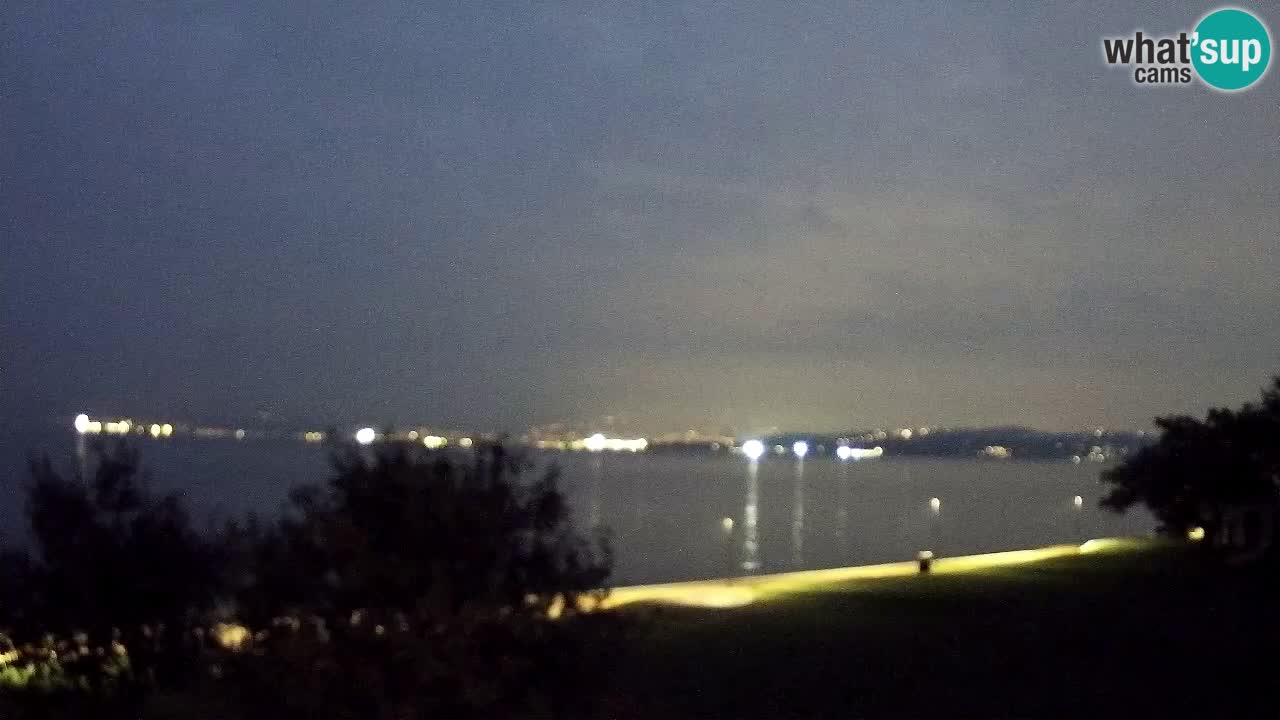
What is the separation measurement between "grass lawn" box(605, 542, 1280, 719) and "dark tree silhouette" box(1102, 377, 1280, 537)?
7.09m

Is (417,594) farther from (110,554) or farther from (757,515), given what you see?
(757,515)

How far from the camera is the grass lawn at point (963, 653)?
32.0 feet

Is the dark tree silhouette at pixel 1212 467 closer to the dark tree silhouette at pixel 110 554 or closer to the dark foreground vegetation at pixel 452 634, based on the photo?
the dark foreground vegetation at pixel 452 634

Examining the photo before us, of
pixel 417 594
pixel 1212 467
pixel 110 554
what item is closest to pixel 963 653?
pixel 417 594

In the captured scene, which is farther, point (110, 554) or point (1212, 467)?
point (1212, 467)

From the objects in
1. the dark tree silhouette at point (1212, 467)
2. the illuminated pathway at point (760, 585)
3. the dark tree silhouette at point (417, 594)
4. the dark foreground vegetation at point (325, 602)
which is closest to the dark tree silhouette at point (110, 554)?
the dark foreground vegetation at point (325, 602)

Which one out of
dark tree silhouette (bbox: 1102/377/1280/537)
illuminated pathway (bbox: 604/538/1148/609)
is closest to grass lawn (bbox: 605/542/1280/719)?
illuminated pathway (bbox: 604/538/1148/609)

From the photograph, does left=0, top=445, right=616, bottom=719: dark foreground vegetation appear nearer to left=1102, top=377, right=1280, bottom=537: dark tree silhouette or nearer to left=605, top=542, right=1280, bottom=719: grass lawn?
left=605, top=542, right=1280, bottom=719: grass lawn

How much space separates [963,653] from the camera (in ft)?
39.9

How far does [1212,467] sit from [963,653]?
16108mm

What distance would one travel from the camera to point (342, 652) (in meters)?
7.26

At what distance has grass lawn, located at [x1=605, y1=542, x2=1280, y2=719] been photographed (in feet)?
32.0

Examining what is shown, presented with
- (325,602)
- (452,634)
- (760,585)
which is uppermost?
(325,602)

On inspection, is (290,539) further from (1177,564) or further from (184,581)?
(1177,564)
